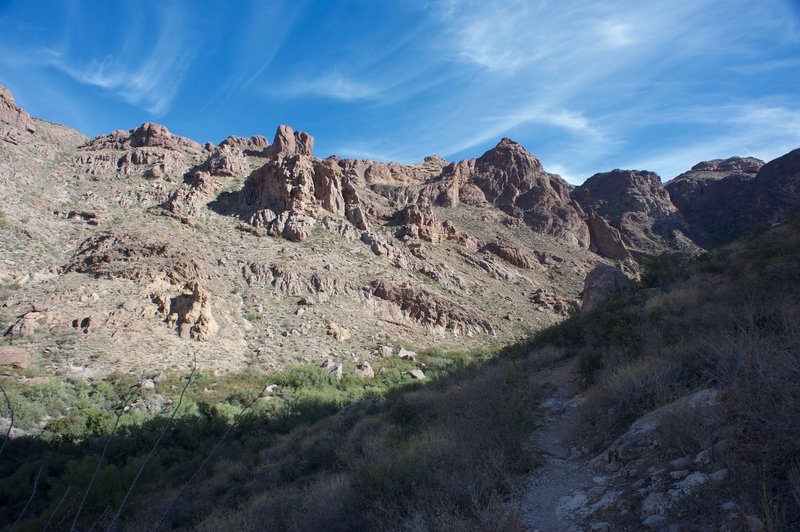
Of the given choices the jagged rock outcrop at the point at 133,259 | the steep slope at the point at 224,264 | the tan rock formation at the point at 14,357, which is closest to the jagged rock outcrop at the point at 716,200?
the steep slope at the point at 224,264

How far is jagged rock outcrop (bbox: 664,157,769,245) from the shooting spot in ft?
218

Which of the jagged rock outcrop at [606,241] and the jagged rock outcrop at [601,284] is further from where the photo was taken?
the jagged rock outcrop at [606,241]

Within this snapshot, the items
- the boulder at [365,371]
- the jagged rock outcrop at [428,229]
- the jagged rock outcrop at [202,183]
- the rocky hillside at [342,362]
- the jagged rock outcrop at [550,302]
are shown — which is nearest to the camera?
the rocky hillside at [342,362]

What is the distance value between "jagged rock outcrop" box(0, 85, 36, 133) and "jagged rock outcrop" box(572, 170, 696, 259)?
3026 inches

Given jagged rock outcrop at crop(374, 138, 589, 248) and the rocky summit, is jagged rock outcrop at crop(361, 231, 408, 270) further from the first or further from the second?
jagged rock outcrop at crop(374, 138, 589, 248)

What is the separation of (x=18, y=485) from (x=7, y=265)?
17.7 meters

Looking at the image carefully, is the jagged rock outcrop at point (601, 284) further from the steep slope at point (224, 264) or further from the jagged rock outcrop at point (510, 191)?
the jagged rock outcrop at point (510, 191)

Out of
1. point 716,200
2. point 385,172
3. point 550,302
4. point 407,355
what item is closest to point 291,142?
point 385,172

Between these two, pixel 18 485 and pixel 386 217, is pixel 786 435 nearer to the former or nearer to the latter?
pixel 18 485

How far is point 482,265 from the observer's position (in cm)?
4809

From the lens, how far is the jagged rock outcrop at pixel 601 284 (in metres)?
15.9

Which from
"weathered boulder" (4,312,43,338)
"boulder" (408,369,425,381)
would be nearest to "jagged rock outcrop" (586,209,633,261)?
"boulder" (408,369,425,381)

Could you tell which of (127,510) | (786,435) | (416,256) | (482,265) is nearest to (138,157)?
(416,256)

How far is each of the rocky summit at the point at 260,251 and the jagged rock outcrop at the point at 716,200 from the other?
527mm
